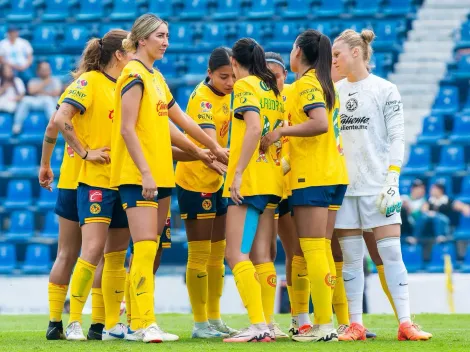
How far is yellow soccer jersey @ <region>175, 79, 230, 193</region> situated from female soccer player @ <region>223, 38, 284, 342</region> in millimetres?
719

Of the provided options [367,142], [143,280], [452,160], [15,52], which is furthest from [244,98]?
[15,52]

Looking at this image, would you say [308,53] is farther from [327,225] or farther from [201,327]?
[201,327]

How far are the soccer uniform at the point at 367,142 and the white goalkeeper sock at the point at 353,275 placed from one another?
0.12 metres

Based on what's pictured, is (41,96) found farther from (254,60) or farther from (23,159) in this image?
(254,60)

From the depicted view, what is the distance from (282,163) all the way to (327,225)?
1.59 feet

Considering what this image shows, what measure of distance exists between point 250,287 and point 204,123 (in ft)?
4.62

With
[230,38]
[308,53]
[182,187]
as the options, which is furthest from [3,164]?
[308,53]

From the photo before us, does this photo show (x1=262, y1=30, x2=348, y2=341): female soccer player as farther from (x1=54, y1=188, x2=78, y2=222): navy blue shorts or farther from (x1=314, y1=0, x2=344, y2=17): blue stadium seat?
(x1=314, y1=0, x2=344, y2=17): blue stadium seat

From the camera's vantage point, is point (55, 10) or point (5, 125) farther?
point (55, 10)

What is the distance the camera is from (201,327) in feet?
22.9

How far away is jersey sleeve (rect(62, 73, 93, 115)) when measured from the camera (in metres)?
6.53

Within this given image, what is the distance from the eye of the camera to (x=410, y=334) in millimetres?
6238

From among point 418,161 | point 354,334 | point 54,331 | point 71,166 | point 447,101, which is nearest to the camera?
point 354,334

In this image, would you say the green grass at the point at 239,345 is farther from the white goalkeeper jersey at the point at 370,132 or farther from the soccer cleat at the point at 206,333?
the white goalkeeper jersey at the point at 370,132
